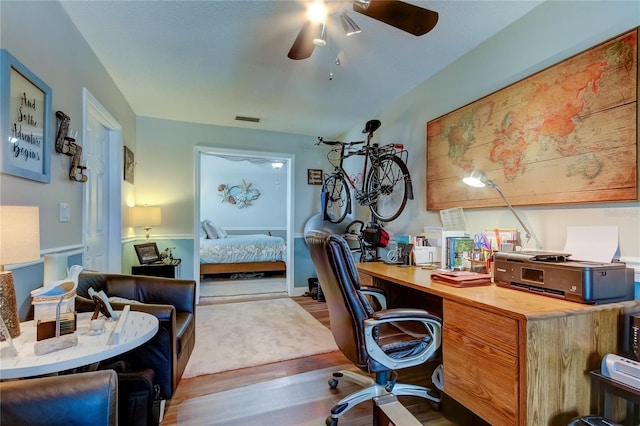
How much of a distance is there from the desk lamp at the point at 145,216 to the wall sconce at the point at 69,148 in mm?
1445

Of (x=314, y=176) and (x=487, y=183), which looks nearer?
(x=487, y=183)

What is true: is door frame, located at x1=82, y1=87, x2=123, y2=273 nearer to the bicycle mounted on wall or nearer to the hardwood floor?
the hardwood floor

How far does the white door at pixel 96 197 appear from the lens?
263 cm

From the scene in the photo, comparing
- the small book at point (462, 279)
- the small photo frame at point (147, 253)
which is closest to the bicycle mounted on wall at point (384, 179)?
the small book at point (462, 279)

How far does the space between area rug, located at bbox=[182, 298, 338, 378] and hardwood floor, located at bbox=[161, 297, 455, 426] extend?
0.16 meters

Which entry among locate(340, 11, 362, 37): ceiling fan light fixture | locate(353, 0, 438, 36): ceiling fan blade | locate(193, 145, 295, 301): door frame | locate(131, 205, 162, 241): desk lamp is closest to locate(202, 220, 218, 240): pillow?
locate(193, 145, 295, 301): door frame

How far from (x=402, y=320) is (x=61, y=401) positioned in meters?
1.30

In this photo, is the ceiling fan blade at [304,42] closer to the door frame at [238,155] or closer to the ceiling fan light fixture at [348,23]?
the ceiling fan light fixture at [348,23]

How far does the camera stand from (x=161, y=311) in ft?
5.17

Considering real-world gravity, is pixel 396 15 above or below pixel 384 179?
above

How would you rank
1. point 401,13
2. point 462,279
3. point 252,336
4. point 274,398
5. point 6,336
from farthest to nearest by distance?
point 252,336 → point 274,398 → point 462,279 → point 401,13 → point 6,336

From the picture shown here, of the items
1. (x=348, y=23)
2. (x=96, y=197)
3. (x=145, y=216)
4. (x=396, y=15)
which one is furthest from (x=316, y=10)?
(x=145, y=216)

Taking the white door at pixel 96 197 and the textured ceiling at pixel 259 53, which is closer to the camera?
the textured ceiling at pixel 259 53

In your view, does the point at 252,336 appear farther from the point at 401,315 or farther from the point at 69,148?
the point at 69,148
